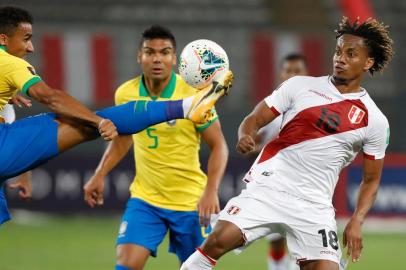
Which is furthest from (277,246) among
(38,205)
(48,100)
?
(38,205)

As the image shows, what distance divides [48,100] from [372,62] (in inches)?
89.7

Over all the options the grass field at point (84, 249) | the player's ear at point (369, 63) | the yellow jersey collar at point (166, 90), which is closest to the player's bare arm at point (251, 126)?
the player's ear at point (369, 63)

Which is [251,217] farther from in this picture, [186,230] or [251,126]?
[186,230]

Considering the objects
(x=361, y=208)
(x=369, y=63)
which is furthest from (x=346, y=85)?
(x=361, y=208)

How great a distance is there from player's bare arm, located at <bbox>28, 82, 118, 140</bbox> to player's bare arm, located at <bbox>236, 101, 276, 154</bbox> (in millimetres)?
834

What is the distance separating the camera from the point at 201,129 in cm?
730

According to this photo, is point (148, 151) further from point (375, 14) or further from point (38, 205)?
point (375, 14)

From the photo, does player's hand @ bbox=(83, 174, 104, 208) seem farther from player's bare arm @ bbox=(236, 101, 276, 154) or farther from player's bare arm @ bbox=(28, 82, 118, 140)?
player's bare arm @ bbox=(236, 101, 276, 154)

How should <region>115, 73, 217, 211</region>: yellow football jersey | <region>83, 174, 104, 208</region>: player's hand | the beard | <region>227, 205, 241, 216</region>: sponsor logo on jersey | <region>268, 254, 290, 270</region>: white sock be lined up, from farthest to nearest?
1. <region>268, 254, 290, 270</region>: white sock
2. <region>115, 73, 217, 211</region>: yellow football jersey
3. <region>83, 174, 104, 208</region>: player's hand
4. the beard
5. <region>227, 205, 241, 216</region>: sponsor logo on jersey

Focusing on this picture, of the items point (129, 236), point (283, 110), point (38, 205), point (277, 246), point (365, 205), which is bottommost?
point (38, 205)

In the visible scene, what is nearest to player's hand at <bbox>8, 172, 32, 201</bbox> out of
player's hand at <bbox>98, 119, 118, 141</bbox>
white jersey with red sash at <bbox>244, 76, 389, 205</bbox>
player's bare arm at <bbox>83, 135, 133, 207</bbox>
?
player's bare arm at <bbox>83, 135, 133, 207</bbox>

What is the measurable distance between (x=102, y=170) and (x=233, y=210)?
117cm

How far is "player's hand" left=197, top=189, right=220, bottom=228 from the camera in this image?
6812mm

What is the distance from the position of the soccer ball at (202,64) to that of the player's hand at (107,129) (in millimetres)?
795
